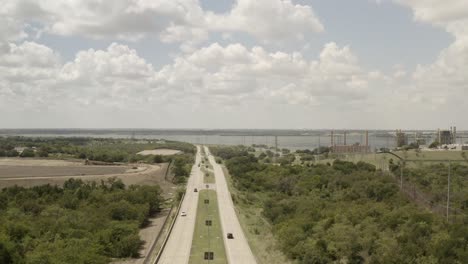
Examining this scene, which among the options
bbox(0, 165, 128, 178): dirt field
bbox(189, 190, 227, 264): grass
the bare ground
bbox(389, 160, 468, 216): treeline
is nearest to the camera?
bbox(189, 190, 227, 264): grass

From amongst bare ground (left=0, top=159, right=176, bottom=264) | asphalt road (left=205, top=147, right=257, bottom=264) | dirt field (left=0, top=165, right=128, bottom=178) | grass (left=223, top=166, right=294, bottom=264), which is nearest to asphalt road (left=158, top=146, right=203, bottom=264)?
asphalt road (left=205, top=147, right=257, bottom=264)

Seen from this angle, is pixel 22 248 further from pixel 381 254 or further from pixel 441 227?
pixel 441 227

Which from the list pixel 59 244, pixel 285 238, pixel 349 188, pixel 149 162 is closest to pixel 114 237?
pixel 59 244

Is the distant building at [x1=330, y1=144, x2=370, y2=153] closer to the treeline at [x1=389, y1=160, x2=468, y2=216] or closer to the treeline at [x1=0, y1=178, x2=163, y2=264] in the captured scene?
the treeline at [x1=389, y1=160, x2=468, y2=216]

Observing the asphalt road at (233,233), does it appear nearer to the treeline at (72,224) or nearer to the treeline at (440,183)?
the treeline at (72,224)

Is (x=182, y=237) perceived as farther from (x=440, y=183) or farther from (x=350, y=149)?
(x=350, y=149)

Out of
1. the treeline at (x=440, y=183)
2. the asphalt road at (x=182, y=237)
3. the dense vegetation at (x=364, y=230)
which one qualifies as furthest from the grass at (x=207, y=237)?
the treeline at (x=440, y=183)
